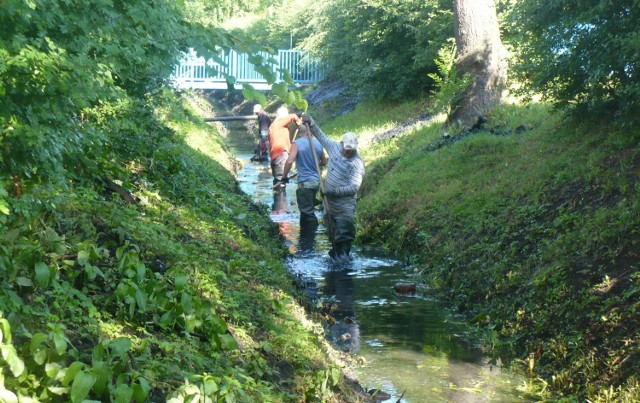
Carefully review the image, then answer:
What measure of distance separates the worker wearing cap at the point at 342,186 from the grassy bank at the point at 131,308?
11.6ft

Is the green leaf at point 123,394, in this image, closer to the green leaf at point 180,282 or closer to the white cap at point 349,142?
the green leaf at point 180,282

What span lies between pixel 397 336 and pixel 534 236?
8.00ft

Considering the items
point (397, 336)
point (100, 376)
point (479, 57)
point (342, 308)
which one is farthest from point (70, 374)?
point (479, 57)

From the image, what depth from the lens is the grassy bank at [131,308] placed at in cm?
469

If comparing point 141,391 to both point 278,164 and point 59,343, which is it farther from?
point 278,164

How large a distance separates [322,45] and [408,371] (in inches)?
1081

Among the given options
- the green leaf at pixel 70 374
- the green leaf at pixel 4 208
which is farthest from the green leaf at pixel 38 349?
the green leaf at pixel 4 208

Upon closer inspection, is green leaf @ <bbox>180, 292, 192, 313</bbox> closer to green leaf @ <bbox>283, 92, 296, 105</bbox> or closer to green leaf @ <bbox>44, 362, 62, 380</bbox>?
green leaf @ <bbox>44, 362, 62, 380</bbox>

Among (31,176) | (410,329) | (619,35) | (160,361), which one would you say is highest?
(619,35)

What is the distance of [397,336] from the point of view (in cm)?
1018

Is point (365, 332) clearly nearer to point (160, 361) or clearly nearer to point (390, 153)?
point (160, 361)

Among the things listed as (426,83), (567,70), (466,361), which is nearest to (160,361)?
(466,361)

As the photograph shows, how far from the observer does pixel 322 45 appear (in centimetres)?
3522

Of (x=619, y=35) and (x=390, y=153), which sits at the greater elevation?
(x=619, y=35)
